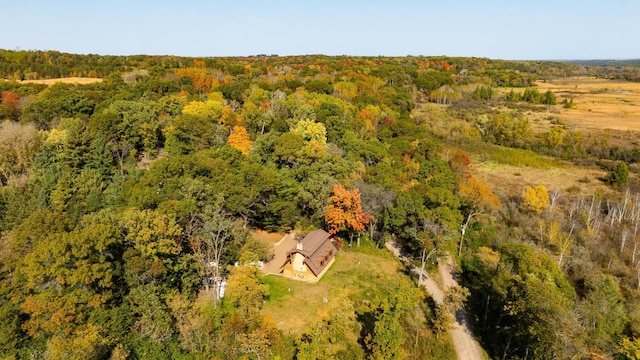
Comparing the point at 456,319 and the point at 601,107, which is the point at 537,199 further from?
the point at 601,107

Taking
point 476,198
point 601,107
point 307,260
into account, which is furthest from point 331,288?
point 601,107

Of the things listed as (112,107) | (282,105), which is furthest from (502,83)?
(112,107)

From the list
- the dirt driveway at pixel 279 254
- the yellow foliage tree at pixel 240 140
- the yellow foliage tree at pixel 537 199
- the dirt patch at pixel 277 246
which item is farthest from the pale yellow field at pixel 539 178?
the yellow foliage tree at pixel 240 140

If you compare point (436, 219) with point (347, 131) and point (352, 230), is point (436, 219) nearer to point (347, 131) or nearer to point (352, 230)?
point (352, 230)

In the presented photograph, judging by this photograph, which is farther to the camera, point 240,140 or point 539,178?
point 539,178

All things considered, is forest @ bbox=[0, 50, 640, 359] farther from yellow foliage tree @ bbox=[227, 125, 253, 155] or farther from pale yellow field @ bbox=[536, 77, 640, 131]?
pale yellow field @ bbox=[536, 77, 640, 131]

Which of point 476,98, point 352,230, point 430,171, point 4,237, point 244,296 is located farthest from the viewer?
point 476,98
